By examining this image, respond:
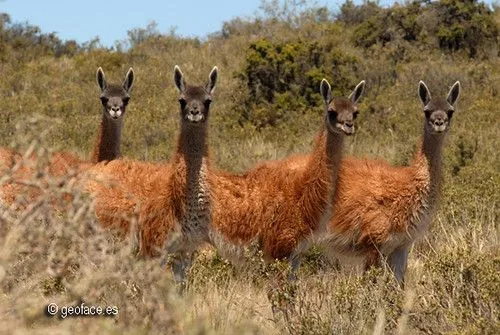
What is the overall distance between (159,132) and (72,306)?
1385 centimetres

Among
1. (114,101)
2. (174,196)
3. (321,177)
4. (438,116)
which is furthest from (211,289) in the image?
(114,101)

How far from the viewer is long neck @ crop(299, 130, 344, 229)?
26.1 feet

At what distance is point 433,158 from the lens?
28.5 ft

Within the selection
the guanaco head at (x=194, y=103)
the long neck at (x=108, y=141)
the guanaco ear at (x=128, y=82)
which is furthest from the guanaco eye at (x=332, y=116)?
the guanaco ear at (x=128, y=82)

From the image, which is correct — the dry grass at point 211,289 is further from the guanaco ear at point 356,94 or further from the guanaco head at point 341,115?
the guanaco ear at point 356,94

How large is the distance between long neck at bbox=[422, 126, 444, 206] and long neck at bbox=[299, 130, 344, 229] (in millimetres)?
823

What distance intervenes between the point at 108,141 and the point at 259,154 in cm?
500

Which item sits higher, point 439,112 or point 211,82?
point 211,82

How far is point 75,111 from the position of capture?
20.7 meters

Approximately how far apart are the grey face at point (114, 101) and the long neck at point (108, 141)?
0.25 feet

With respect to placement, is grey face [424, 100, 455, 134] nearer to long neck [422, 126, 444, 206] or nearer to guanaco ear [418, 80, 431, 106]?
long neck [422, 126, 444, 206]

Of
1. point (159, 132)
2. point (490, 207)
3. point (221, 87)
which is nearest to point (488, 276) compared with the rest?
point (490, 207)

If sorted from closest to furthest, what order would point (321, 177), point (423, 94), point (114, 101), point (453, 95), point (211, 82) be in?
point (321, 177) < point (211, 82) < point (453, 95) < point (423, 94) < point (114, 101)

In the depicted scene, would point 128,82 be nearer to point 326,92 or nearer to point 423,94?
point 326,92
